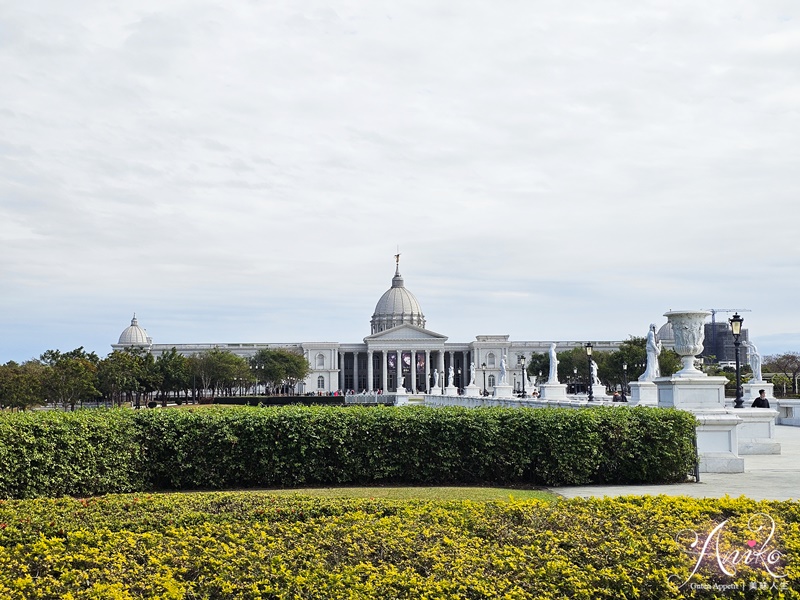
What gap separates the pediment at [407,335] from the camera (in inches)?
5984

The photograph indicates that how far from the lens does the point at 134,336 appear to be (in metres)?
166

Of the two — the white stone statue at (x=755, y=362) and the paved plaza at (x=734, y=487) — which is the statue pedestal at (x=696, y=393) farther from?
the white stone statue at (x=755, y=362)

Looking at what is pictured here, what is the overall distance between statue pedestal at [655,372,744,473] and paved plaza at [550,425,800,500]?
0.33 meters

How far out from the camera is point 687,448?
15461 mm

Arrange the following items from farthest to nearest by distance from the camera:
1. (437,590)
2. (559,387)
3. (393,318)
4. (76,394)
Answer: (393,318) → (76,394) → (559,387) → (437,590)

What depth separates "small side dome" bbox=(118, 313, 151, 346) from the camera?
16425 cm

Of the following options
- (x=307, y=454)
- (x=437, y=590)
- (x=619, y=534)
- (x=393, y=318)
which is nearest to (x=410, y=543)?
(x=437, y=590)

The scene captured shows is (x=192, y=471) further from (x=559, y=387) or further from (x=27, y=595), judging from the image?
(x=559, y=387)

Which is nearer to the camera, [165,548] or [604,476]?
[165,548]

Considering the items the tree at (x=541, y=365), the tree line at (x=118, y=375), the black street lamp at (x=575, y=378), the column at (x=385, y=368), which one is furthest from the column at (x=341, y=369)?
the black street lamp at (x=575, y=378)

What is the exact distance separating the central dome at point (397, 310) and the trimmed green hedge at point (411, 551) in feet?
535

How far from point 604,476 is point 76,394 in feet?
179

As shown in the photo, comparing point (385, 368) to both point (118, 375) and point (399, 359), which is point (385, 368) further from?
point (118, 375)

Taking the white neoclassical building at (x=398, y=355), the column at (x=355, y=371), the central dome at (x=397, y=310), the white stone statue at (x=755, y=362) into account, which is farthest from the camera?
the central dome at (x=397, y=310)
